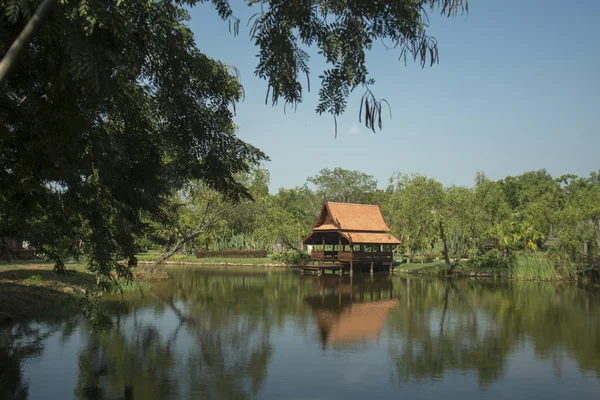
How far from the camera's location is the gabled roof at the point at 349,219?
117 feet

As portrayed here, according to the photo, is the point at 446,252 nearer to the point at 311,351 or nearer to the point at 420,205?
the point at 420,205

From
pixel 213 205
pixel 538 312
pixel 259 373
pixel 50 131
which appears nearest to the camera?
pixel 50 131

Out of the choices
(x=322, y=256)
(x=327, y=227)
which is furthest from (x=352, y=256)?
(x=327, y=227)

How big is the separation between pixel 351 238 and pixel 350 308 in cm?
1605

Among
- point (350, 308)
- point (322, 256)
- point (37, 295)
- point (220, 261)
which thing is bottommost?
point (350, 308)

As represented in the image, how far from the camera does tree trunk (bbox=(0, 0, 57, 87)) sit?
3855 millimetres

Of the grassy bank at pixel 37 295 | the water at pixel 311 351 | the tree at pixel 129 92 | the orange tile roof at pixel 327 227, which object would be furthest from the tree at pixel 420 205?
the tree at pixel 129 92

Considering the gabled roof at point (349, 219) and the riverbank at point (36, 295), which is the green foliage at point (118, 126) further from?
the gabled roof at point (349, 219)

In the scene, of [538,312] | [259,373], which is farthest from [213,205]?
[259,373]

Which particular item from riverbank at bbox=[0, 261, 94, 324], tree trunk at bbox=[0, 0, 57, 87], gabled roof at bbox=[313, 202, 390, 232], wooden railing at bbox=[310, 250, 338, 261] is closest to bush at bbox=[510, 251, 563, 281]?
gabled roof at bbox=[313, 202, 390, 232]

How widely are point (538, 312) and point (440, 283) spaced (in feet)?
34.8

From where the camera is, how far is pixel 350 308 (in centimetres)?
1853

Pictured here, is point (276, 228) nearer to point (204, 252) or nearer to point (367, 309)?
point (204, 252)

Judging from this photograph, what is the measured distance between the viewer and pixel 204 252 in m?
47.5
